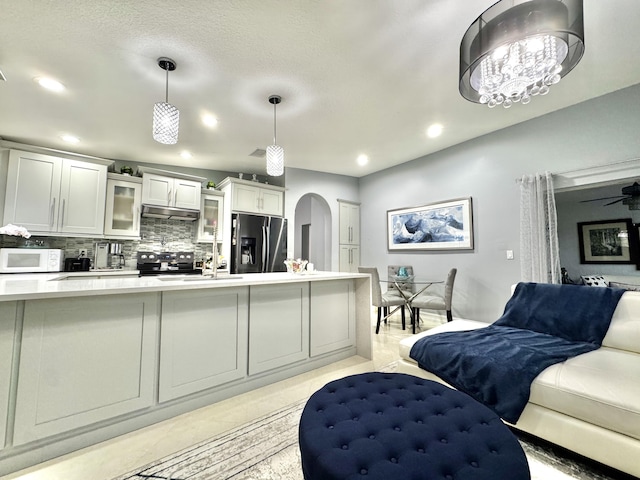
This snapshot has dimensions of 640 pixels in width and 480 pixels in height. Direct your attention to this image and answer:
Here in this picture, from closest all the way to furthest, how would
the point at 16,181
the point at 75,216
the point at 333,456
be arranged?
1. the point at 333,456
2. the point at 16,181
3. the point at 75,216

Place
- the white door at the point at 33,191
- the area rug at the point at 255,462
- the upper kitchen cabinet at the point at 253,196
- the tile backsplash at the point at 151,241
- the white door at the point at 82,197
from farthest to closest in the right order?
the upper kitchen cabinet at the point at 253,196, the tile backsplash at the point at 151,241, the white door at the point at 82,197, the white door at the point at 33,191, the area rug at the point at 255,462

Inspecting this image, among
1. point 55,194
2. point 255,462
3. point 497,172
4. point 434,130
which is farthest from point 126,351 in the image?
point 497,172

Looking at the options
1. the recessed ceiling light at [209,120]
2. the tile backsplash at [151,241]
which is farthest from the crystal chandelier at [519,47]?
the tile backsplash at [151,241]

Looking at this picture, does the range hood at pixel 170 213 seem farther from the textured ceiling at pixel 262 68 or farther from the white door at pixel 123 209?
the textured ceiling at pixel 262 68

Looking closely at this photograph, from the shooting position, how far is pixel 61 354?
148 centimetres

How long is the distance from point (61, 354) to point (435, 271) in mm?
4603

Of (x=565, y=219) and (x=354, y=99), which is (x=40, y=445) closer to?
(x=354, y=99)

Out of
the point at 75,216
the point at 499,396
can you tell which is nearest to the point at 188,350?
the point at 499,396

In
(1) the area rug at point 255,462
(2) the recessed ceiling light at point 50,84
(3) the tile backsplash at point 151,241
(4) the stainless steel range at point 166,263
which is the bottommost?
(1) the area rug at point 255,462

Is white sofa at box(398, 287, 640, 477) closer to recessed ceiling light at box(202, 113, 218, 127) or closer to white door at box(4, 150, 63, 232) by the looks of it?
recessed ceiling light at box(202, 113, 218, 127)

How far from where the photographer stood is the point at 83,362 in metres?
1.53

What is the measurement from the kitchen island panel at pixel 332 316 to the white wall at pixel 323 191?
230 cm

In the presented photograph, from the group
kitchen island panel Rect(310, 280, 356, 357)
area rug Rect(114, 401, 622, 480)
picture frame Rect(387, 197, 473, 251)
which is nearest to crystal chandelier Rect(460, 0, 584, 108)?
kitchen island panel Rect(310, 280, 356, 357)

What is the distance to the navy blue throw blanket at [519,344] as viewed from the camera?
Answer: 5.04 feet
